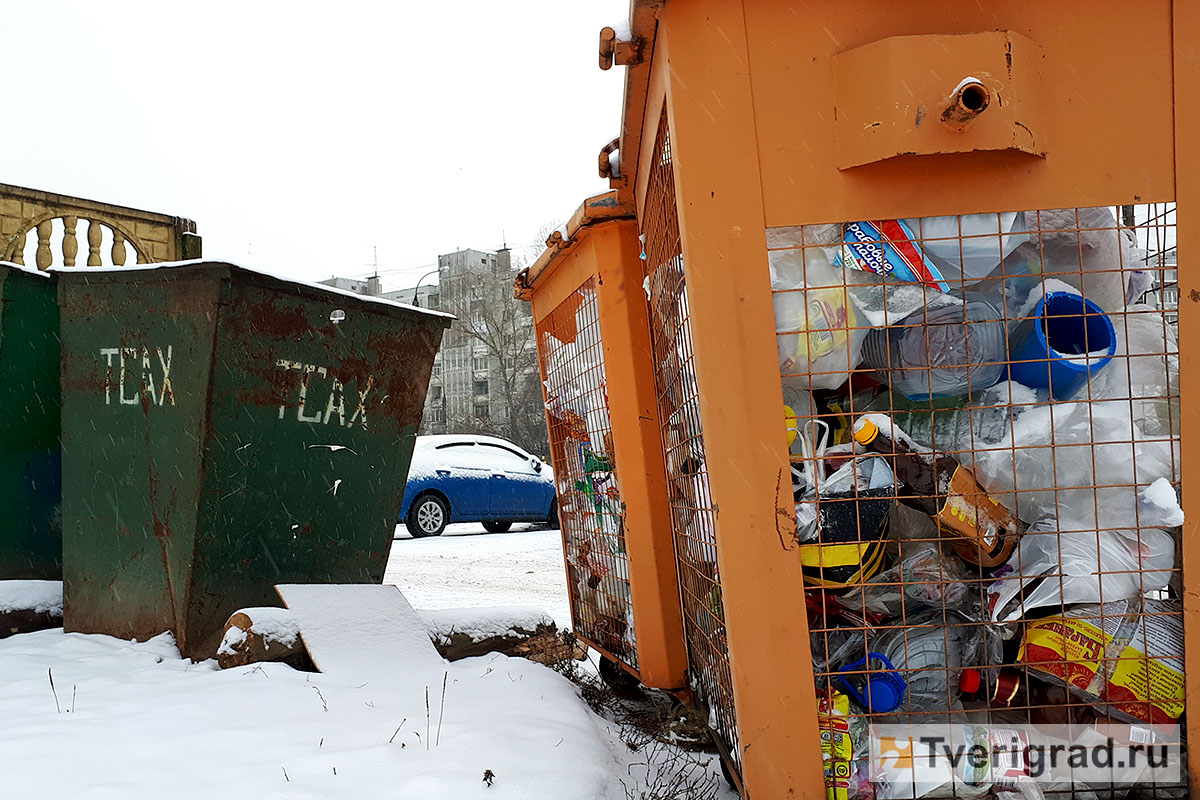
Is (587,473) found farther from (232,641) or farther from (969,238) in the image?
(969,238)

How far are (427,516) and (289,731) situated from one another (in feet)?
30.9

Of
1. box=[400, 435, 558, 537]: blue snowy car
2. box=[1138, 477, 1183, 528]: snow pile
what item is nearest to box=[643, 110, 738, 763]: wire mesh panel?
box=[1138, 477, 1183, 528]: snow pile

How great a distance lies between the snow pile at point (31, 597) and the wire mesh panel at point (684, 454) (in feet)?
9.23

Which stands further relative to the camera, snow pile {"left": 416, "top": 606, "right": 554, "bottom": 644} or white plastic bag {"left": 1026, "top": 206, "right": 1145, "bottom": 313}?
snow pile {"left": 416, "top": 606, "right": 554, "bottom": 644}

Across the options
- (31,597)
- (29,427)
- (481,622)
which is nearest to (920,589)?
(481,622)

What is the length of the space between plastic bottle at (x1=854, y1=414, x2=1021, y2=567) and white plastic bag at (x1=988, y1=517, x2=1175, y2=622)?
6cm

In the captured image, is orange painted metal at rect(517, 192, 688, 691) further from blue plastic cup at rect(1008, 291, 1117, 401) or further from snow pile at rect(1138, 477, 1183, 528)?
snow pile at rect(1138, 477, 1183, 528)

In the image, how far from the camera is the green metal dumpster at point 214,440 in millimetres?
3559

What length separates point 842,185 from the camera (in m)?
2.03

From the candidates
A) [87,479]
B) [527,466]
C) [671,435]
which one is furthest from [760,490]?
[527,466]

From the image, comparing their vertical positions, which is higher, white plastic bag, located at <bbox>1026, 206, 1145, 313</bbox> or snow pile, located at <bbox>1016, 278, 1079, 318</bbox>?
white plastic bag, located at <bbox>1026, 206, 1145, 313</bbox>

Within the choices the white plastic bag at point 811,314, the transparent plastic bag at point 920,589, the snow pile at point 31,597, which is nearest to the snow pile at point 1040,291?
the white plastic bag at point 811,314

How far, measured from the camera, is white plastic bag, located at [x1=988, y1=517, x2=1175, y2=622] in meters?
2.06

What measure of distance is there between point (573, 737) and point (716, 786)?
404 mm
